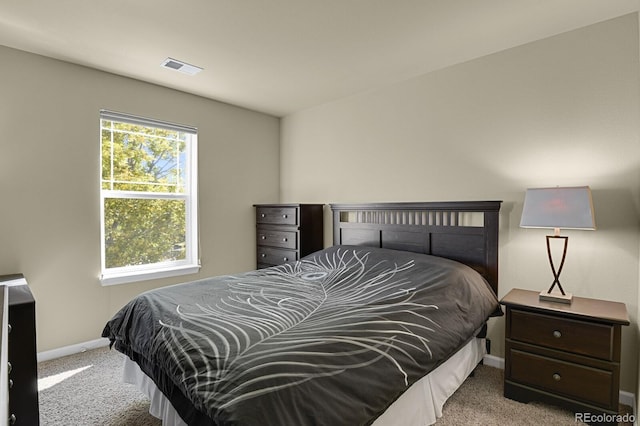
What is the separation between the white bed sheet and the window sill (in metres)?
1.17

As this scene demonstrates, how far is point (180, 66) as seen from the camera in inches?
111

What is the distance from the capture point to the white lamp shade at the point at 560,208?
1949 millimetres

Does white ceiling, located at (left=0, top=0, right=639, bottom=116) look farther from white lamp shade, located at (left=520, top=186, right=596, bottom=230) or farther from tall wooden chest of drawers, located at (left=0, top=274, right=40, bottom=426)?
tall wooden chest of drawers, located at (left=0, top=274, right=40, bottom=426)

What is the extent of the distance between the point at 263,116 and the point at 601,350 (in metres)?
3.83

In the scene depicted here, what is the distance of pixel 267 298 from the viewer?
2057 millimetres

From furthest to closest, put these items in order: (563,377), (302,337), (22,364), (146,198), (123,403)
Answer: (146,198), (123,403), (563,377), (22,364), (302,337)

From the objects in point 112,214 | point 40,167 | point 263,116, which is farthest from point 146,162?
point 263,116

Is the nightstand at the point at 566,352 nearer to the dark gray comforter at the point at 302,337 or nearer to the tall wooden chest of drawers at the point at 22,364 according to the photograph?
the dark gray comforter at the point at 302,337

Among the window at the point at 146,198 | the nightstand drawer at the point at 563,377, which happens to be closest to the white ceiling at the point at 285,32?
the window at the point at 146,198

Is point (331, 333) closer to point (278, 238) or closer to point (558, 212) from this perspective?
point (558, 212)

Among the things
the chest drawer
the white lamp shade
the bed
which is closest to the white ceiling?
the white lamp shade

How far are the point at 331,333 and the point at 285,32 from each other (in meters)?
1.97

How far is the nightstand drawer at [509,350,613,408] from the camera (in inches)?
72.7

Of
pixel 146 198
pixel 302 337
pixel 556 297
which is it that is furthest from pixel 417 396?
pixel 146 198
